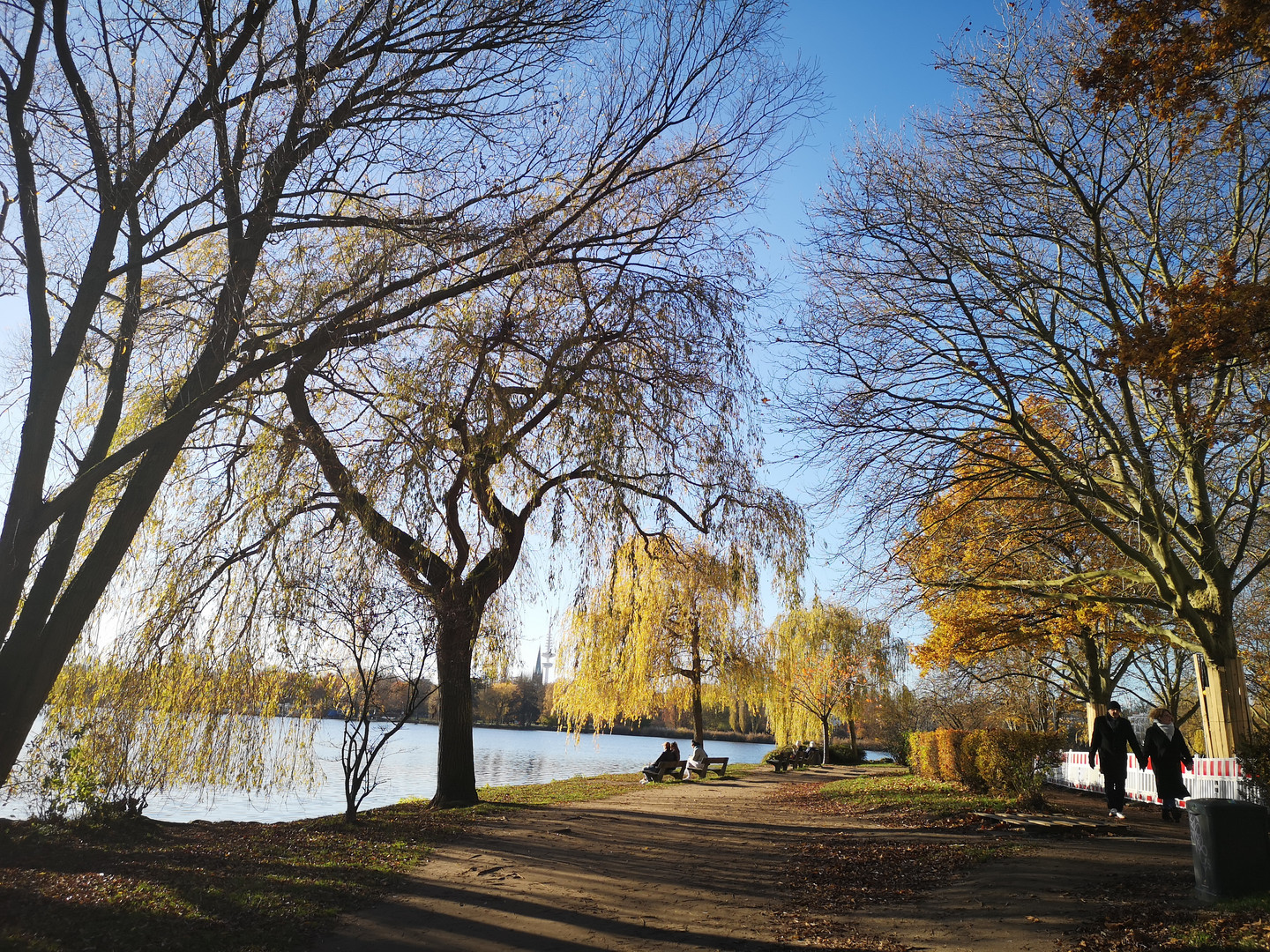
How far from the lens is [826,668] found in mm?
31594

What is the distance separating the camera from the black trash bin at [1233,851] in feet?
18.5

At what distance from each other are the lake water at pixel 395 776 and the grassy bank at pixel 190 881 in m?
0.81


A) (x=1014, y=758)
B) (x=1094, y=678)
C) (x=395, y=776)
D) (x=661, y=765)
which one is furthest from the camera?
(x=395, y=776)

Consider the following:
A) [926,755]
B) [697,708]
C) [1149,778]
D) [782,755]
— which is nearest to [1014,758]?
[1149,778]

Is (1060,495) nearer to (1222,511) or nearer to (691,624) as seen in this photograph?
(1222,511)

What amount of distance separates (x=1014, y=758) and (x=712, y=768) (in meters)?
13.4

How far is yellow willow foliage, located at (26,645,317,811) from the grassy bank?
0.52 metres

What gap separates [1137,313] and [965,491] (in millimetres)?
3632

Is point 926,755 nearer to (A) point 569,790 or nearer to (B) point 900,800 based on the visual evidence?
(B) point 900,800

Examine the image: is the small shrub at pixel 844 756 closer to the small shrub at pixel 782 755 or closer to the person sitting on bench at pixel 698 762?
the small shrub at pixel 782 755

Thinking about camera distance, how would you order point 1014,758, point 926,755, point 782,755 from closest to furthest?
point 1014,758 → point 926,755 → point 782,755

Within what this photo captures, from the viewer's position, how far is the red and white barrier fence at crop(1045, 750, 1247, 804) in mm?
10703

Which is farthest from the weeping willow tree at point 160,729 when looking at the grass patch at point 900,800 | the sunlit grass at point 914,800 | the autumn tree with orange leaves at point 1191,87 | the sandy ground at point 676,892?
the autumn tree with orange leaves at point 1191,87

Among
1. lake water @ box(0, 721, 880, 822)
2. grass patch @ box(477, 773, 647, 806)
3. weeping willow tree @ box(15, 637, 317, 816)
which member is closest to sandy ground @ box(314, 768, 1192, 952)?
weeping willow tree @ box(15, 637, 317, 816)
